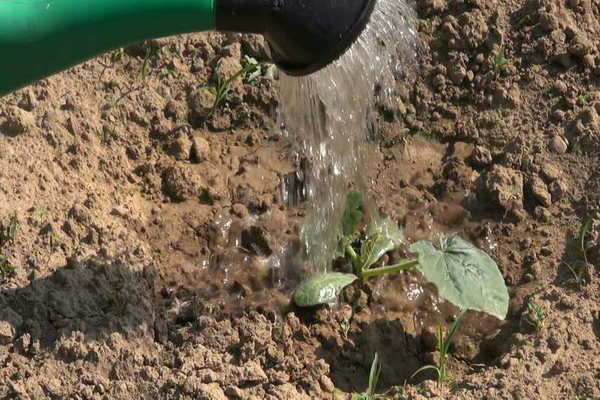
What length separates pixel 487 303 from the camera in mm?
2922

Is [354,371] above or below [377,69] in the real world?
below

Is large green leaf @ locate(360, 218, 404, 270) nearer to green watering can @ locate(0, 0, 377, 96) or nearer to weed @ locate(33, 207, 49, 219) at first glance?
weed @ locate(33, 207, 49, 219)

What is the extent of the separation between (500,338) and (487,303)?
0.75 feet

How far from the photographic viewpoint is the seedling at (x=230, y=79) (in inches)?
140

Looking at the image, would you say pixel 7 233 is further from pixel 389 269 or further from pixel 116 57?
pixel 389 269

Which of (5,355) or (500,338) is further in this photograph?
(500,338)

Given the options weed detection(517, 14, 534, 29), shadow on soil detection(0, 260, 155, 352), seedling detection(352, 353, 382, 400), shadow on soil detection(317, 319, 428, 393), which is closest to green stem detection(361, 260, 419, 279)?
shadow on soil detection(317, 319, 428, 393)

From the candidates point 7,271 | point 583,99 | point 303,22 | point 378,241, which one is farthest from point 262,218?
point 303,22

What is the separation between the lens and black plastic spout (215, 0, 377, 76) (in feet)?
7.52

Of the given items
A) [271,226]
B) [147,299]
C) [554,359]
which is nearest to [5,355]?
[147,299]

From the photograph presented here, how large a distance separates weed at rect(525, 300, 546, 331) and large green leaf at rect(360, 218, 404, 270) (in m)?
0.44

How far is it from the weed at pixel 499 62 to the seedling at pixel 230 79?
2.38 feet

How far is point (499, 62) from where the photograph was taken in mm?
3641

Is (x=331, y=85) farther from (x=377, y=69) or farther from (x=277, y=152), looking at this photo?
(x=277, y=152)
